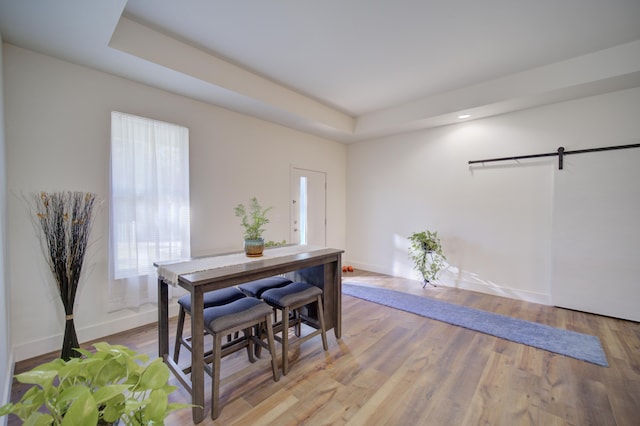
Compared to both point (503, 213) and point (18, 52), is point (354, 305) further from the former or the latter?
point (18, 52)

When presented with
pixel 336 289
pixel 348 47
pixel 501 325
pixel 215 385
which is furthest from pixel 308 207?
pixel 215 385

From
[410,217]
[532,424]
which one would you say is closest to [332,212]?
[410,217]

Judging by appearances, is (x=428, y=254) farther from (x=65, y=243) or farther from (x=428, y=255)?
(x=65, y=243)

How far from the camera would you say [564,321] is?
10.0 feet

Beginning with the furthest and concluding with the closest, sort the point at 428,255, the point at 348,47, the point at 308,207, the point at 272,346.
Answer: the point at 308,207 → the point at 428,255 → the point at 348,47 → the point at 272,346

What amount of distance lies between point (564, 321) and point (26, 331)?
537 cm

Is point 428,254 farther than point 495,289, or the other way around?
point 428,254

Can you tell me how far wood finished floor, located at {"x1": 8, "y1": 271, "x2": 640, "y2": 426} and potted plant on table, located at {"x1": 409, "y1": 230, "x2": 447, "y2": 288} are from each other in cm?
155

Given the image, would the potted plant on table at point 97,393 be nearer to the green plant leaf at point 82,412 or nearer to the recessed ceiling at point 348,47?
the green plant leaf at point 82,412

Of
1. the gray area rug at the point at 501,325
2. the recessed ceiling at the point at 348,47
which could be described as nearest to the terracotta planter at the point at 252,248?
the recessed ceiling at the point at 348,47

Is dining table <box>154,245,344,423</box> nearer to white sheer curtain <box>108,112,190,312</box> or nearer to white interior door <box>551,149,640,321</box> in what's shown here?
white sheer curtain <box>108,112,190,312</box>

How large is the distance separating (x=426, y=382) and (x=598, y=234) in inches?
117

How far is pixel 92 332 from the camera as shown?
8.49 feet

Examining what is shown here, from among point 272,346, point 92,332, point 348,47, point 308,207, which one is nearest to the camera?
point 272,346
